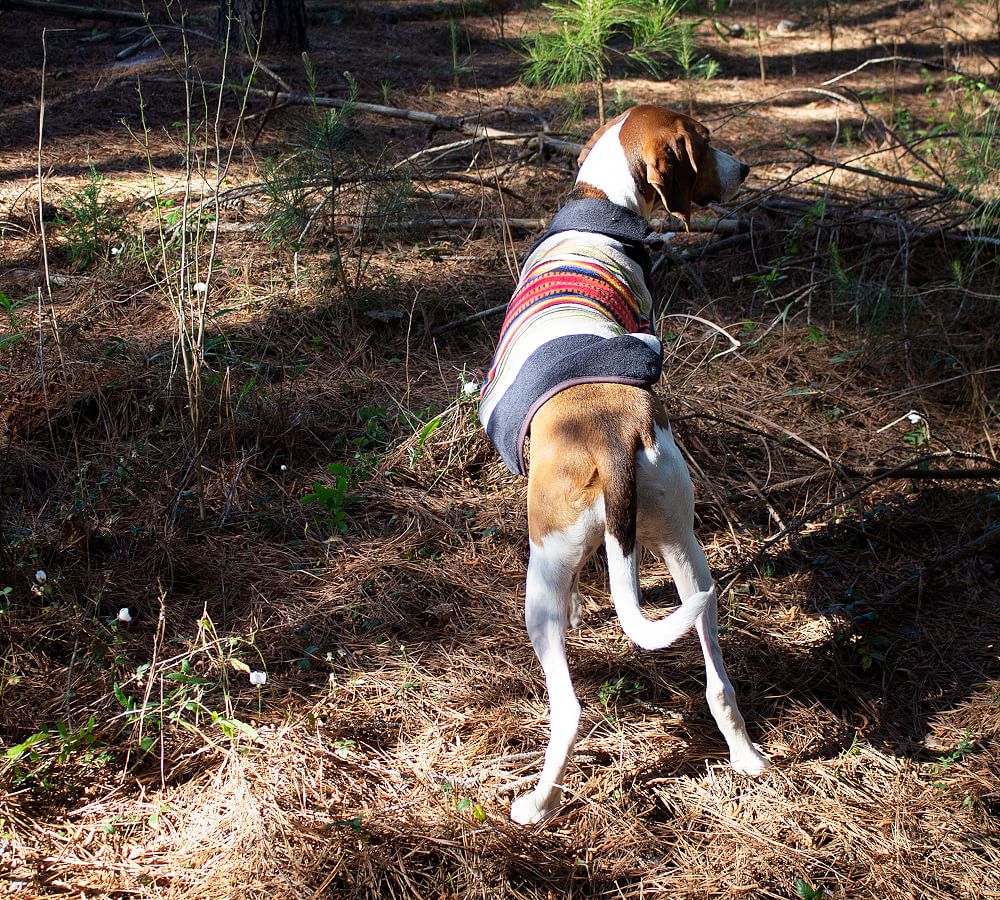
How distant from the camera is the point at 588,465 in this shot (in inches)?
86.0

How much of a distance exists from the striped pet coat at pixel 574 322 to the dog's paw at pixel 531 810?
2.96 ft

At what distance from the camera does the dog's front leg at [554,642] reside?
2.27 meters

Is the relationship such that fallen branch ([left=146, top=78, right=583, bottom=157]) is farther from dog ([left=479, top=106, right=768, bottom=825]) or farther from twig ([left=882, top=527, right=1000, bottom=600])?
twig ([left=882, top=527, right=1000, bottom=600])

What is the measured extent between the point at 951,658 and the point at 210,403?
2.94 metres

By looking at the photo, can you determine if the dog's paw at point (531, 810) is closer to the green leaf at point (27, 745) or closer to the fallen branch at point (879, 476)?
the fallen branch at point (879, 476)

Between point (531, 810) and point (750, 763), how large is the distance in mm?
670

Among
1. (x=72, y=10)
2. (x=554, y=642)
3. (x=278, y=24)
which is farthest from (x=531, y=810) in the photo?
(x=72, y=10)

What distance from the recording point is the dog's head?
3078 mm

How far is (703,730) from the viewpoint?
2.71 meters

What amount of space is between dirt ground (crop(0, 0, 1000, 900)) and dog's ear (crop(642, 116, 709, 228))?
2.68 feet

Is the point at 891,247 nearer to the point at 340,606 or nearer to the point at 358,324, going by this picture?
the point at 358,324

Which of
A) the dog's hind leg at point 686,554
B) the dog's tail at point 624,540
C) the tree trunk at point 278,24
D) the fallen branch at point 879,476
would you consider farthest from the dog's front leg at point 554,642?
the tree trunk at point 278,24

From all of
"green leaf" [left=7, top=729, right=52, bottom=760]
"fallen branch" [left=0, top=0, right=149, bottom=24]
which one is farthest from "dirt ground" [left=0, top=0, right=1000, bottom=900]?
"fallen branch" [left=0, top=0, right=149, bottom=24]

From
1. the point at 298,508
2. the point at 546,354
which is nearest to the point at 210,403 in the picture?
the point at 298,508
